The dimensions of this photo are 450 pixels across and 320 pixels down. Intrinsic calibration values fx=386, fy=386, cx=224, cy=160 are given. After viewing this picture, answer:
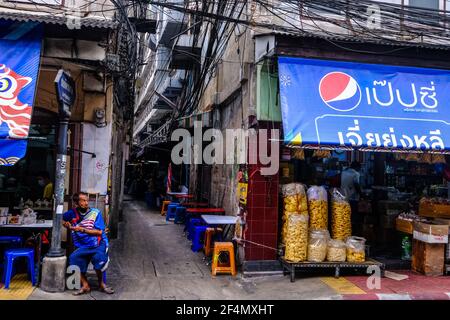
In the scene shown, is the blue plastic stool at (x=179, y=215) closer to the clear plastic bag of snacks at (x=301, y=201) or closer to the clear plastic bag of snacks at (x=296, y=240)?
the clear plastic bag of snacks at (x=301, y=201)

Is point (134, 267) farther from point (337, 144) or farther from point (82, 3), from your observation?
point (82, 3)

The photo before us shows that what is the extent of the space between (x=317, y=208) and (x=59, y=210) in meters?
5.06

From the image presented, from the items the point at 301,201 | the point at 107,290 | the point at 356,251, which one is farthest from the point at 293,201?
the point at 107,290

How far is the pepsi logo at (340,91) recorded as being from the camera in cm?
763

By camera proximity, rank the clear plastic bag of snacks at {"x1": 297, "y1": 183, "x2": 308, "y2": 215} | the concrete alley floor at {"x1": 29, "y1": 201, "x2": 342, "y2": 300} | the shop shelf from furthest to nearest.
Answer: the clear plastic bag of snacks at {"x1": 297, "y1": 183, "x2": 308, "y2": 215} → the shop shelf → the concrete alley floor at {"x1": 29, "y1": 201, "x2": 342, "y2": 300}

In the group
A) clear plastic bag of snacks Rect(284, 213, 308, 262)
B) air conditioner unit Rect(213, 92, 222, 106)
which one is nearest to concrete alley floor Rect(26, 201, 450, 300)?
clear plastic bag of snacks Rect(284, 213, 308, 262)

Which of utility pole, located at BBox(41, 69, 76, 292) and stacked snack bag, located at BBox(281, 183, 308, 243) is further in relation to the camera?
stacked snack bag, located at BBox(281, 183, 308, 243)

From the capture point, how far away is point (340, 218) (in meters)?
8.29

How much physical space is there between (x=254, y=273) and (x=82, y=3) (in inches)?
260

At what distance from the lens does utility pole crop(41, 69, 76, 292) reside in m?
6.55

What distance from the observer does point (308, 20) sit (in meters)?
8.27

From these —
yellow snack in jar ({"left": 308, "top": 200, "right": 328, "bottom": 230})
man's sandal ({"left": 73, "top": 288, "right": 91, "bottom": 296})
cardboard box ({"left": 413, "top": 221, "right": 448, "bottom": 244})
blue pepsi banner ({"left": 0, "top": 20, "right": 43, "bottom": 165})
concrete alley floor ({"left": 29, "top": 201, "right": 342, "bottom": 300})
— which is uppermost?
blue pepsi banner ({"left": 0, "top": 20, "right": 43, "bottom": 165})

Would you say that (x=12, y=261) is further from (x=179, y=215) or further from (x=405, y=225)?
(x=179, y=215)

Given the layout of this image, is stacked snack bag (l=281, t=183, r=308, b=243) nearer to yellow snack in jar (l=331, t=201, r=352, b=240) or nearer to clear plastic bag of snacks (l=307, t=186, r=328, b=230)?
clear plastic bag of snacks (l=307, t=186, r=328, b=230)
